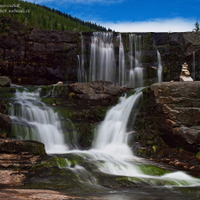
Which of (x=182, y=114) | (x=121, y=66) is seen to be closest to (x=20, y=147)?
(x=182, y=114)

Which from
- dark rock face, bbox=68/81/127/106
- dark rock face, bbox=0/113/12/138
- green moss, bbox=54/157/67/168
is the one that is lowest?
green moss, bbox=54/157/67/168

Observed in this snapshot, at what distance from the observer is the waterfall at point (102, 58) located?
23203 millimetres

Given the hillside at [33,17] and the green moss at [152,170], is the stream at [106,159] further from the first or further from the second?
the hillside at [33,17]

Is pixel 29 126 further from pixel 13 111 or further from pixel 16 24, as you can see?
pixel 16 24

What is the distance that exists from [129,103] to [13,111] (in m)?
6.72

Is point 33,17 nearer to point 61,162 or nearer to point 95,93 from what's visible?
point 95,93

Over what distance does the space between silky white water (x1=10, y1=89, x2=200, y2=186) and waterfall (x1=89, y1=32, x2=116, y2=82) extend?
7.30 m

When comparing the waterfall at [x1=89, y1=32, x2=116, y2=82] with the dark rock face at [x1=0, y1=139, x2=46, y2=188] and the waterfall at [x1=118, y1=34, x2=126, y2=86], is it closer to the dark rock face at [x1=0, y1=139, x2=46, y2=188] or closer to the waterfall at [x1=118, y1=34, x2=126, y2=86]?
the waterfall at [x1=118, y1=34, x2=126, y2=86]

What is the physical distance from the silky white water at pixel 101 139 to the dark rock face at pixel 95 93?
0.80 meters

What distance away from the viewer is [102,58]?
23266 millimetres

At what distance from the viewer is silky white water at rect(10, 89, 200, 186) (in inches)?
364

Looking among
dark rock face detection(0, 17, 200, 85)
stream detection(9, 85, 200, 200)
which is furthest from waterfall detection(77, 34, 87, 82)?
stream detection(9, 85, 200, 200)

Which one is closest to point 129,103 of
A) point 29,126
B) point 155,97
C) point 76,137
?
point 155,97

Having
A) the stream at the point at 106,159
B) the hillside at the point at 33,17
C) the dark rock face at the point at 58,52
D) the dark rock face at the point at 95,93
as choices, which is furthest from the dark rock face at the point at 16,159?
the hillside at the point at 33,17
